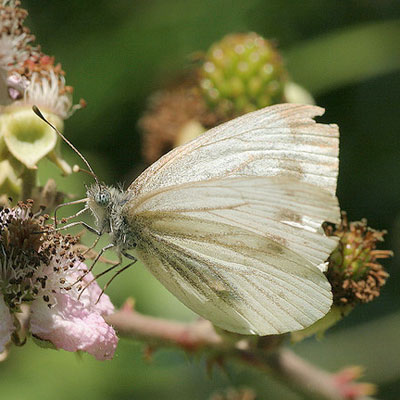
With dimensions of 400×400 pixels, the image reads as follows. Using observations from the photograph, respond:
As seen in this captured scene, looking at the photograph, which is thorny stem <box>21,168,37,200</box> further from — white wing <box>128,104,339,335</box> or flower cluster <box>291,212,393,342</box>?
flower cluster <box>291,212,393,342</box>

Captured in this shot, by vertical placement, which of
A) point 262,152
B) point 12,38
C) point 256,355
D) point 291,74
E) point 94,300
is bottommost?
point 256,355

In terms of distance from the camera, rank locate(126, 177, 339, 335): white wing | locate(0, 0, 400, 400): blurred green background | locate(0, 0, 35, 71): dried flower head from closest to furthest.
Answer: locate(126, 177, 339, 335): white wing, locate(0, 0, 35, 71): dried flower head, locate(0, 0, 400, 400): blurred green background

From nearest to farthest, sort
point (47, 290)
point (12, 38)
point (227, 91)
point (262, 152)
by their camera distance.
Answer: point (47, 290) < point (262, 152) < point (12, 38) < point (227, 91)

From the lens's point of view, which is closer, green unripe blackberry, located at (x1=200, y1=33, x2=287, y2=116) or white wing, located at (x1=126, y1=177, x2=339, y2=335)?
white wing, located at (x1=126, y1=177, x2=339, y2=335)

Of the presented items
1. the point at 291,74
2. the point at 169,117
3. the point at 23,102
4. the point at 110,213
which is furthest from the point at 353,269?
the point at 291,74

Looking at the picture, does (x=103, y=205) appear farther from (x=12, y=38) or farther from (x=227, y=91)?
(x=227, y=91)

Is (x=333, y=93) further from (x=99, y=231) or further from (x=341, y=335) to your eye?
(x=99, y=231)

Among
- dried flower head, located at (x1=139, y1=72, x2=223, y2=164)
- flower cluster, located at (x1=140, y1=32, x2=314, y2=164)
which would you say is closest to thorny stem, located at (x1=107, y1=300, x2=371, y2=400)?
flower cluster, located at (x1=140, y1=32, x2=314, y2=164)
